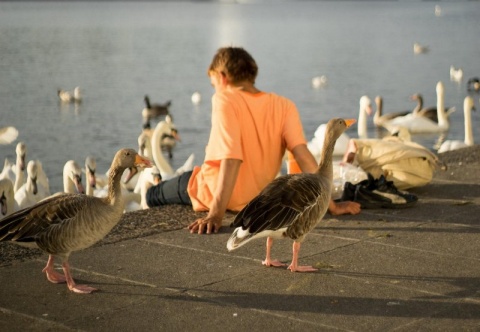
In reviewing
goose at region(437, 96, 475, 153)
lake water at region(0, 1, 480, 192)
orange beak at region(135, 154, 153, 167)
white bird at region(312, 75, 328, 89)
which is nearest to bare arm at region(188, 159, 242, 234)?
orange beak at region(135, 154, 153, 167)

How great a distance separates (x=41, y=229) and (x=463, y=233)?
3.22 m

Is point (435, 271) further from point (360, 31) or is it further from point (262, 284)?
point (360, 31)

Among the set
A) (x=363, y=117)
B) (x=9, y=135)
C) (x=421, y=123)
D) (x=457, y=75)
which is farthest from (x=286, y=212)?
(x=457, y=75)

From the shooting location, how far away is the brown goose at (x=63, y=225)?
19.4 feet

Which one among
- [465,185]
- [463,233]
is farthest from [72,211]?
[465,185]

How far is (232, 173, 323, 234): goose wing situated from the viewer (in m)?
6.11

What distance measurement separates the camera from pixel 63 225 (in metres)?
5.92

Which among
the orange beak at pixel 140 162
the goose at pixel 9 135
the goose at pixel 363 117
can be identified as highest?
the orange beak at pixel 140 162

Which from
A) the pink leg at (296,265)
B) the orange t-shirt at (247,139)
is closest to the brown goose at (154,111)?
the orange t-shirt at (247,139)

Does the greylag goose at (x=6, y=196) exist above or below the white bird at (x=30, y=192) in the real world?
above

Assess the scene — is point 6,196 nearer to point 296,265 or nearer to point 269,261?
point 269,261

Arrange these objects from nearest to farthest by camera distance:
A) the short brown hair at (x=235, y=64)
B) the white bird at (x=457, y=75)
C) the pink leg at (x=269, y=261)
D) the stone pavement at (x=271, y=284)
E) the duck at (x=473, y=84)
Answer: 1. the stone pavement at (x=271, y=284)
2. the pink leg at (x=269, y=261)
3. the short brown hair at (x=235, y=64)
4. the duck at (x=473, y=84)
5. the white bird at (x=457, y=75)

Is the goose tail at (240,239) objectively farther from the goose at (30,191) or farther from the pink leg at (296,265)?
the goose at (30,191)

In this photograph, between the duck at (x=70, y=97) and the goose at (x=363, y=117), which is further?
the duck at (x=70, y=97)
